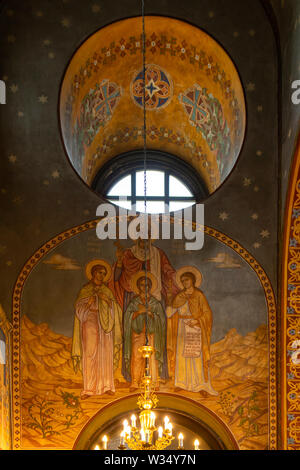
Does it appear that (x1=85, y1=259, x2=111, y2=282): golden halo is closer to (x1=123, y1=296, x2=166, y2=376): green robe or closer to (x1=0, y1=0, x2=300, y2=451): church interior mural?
(x1=0, y1=0, x2=300, y2=451): church interior mural

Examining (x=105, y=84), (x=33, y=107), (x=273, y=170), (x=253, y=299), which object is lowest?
(x=253, y=299)

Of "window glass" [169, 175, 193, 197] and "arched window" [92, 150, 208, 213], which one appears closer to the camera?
"arched window" [92, 150, 208, 213]

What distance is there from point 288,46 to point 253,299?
3.53 m

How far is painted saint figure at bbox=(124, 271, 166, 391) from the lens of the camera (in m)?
9.60

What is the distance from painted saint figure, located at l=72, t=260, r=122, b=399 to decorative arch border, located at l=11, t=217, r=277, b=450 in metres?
0.60

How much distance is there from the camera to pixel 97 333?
9.59 metres

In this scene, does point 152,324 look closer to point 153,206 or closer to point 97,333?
point 97,333

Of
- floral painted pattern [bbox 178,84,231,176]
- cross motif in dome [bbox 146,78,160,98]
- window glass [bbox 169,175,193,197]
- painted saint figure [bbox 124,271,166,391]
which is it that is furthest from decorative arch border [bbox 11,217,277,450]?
cross motif in dome [bbox 146,78,160,98]

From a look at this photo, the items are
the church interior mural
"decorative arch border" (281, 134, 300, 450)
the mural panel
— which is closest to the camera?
the mural panel

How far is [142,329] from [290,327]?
2.09 metres

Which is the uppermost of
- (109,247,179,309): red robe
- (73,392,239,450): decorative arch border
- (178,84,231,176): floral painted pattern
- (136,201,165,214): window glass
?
(178,84,231,176): floral painted pattern
